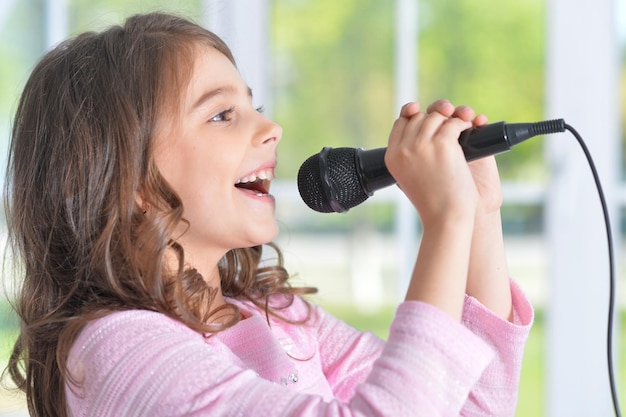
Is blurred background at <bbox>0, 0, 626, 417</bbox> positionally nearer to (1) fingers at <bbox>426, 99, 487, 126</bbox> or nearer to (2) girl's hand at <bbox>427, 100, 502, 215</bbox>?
(2) girl's hand at <bbox>427, 100, 502, 215</bbox>

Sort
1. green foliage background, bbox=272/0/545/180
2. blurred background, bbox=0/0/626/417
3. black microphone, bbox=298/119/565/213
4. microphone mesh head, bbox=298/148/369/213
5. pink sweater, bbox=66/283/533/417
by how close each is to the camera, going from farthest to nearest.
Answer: green foliage background, bbox=272/0/545/180
blurred background, bbox=0/0/626/417
microphone mesh head, bbox=298/148/369/213
black microphone, bbox=298/119/565/213
pink sweater, bbox=66/283/533/417

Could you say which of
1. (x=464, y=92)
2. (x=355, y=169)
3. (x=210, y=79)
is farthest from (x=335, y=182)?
(x=464, y=92)

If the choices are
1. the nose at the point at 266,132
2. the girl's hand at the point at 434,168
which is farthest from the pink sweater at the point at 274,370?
the nose at the point at 266,132

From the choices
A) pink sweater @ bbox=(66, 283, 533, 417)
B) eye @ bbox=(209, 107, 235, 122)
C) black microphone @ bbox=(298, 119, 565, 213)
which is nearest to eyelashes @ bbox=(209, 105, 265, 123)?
eye @ bbox=(209, 107, 235, 122)

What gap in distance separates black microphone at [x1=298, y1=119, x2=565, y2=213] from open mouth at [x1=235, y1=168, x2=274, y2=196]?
0.07m

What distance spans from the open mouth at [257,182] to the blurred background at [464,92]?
75 centimetres

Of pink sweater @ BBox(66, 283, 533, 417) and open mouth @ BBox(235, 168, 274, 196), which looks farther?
open mouth @ BBox(235, 168, 274, 196)

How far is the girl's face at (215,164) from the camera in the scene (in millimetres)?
1250

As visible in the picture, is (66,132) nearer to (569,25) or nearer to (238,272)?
(238,272)

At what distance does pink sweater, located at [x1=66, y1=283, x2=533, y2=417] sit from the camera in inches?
38.3

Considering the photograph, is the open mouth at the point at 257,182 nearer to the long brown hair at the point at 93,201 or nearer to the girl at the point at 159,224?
the girl at the point at 159,224

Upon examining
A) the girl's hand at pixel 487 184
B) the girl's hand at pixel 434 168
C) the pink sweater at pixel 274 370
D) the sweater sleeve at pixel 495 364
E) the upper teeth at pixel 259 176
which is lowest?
the sweater sleeve at pixel 495 364

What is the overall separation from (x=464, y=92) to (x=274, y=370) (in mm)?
1512

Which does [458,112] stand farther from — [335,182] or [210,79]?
[210,79]
